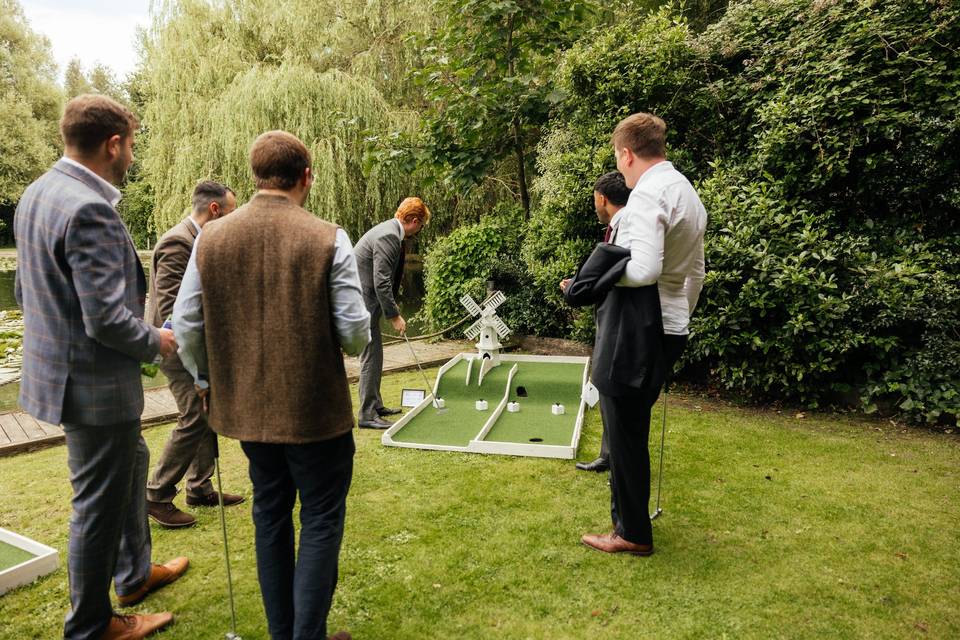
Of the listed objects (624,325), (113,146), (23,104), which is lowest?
(624,325)

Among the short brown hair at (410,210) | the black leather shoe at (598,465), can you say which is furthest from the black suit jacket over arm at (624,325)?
the short brown hair at (410,210)

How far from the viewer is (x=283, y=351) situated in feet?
6.25

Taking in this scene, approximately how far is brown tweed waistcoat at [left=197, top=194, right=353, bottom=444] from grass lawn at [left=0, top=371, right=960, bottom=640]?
43.3 inches

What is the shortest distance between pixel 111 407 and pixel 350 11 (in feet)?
37.5

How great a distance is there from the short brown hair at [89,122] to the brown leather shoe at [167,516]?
6.87 ft

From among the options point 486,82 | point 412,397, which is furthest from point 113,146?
point 486,82

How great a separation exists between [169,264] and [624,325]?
2.39 metres

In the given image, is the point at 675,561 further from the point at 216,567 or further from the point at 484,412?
the point at 484,412

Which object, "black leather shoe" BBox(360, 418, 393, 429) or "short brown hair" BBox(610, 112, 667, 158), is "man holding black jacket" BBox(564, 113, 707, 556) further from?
"black leather shoe" BBox(360, 418, 393, 429)

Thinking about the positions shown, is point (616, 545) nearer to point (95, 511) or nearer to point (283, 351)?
point (283, 351)

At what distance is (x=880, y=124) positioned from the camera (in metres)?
5.05

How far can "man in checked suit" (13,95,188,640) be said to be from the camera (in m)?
1.97

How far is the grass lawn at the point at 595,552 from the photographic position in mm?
2516

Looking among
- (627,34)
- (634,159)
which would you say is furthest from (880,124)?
(634,159)
